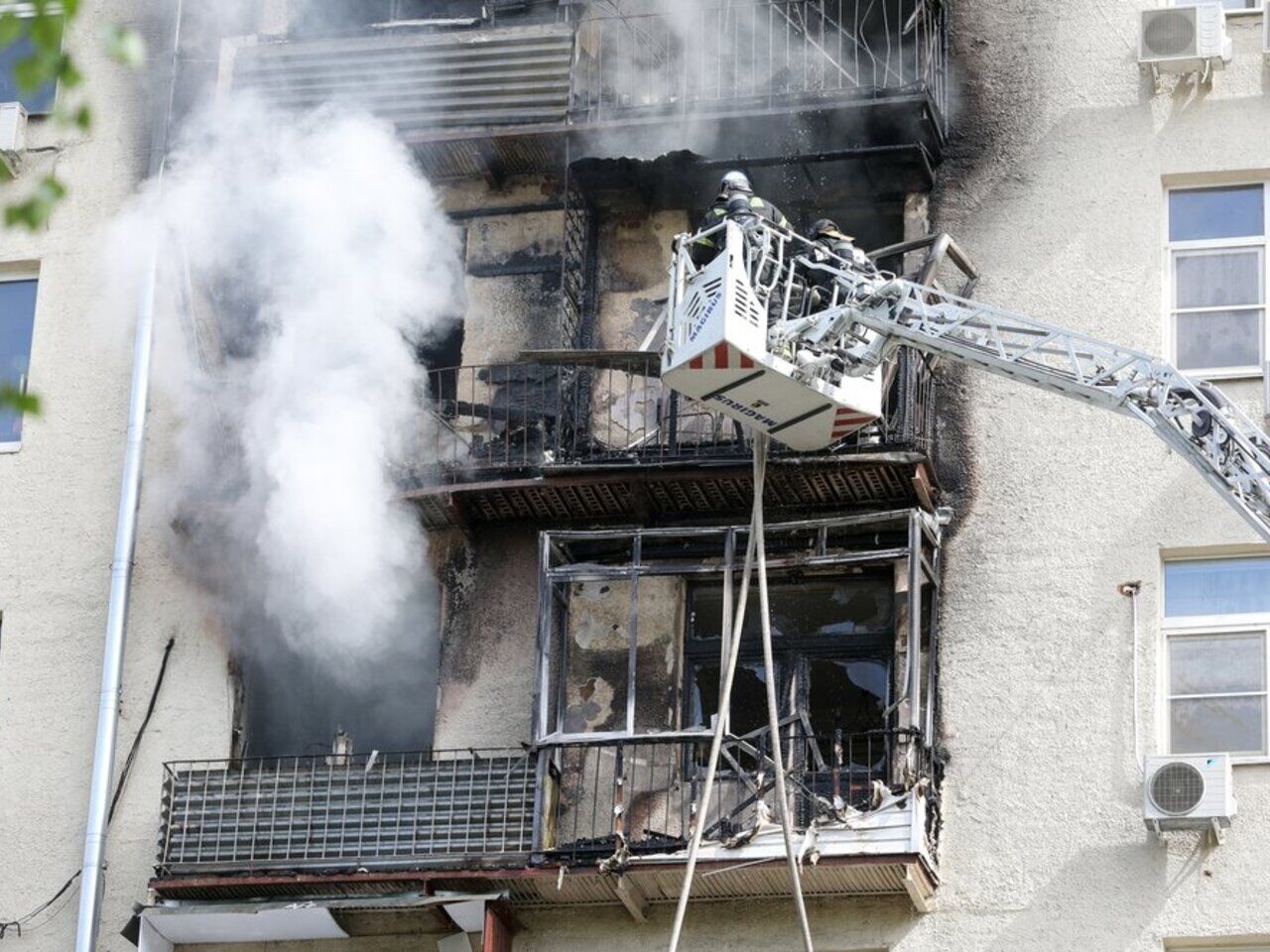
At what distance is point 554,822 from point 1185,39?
7.24m

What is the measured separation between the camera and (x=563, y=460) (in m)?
16.8

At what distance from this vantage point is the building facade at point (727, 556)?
15.6 meters

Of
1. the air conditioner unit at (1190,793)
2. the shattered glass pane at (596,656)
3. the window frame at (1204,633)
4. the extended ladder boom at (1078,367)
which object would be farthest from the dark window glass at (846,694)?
the extended ladder boom at (1078,367)

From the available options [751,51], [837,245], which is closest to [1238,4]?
[751,51]

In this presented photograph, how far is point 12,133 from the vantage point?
19.5 metres

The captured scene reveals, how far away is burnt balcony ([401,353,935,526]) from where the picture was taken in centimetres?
1636

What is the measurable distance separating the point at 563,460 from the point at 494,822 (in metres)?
2.62

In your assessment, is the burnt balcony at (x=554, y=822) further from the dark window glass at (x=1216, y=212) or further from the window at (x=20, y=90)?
the window at (x=20, y=90)

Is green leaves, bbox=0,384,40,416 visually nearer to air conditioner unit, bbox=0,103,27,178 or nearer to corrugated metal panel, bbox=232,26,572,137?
corrugated metal panel, bbox=232,26,572,137

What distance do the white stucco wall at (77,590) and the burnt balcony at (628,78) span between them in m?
1.97

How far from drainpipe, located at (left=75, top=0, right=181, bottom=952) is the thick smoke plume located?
0.79ft

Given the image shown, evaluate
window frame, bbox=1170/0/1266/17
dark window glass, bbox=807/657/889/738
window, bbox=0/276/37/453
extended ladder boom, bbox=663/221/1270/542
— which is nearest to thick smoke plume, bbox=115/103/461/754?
window, bbox=0/276/37/453

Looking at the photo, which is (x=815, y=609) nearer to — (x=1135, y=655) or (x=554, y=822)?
(x=1135, y=655)

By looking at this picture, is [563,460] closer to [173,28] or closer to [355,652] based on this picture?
[355,652]
